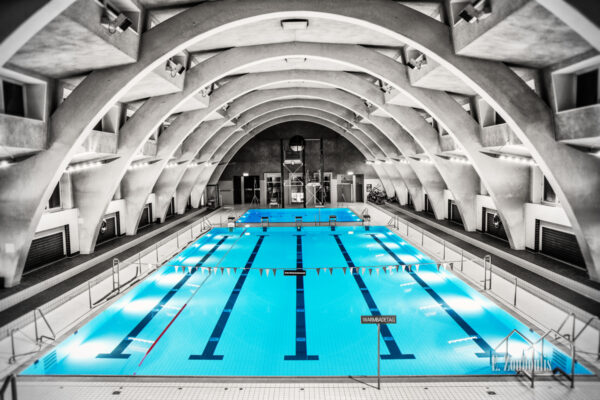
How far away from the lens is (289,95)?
713 inches

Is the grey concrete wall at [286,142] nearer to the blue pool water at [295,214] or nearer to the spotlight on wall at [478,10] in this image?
the blue pool water at [295,214]

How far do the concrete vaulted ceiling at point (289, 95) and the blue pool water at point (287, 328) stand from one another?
116 inches

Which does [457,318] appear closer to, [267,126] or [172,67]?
[172,67]

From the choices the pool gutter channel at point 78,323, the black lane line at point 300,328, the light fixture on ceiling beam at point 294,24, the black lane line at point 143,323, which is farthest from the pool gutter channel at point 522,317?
the pool gutter channel at point 78,323

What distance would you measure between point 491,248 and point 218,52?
34.0 feet

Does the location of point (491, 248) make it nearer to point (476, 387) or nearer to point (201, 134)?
point (476, 387)

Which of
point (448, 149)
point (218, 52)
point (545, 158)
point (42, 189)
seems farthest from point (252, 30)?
point (448, 149)

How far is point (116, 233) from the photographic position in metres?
14.6

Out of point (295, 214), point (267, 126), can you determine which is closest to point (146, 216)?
point (295, 214)

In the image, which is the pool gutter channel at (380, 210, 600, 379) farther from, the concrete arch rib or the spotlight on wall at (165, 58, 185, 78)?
the concrete arch rib

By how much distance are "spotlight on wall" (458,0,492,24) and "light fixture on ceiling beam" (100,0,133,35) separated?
5688 millimetres

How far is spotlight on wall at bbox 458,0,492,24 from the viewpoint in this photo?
6.02m

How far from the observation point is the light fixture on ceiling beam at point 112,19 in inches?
242

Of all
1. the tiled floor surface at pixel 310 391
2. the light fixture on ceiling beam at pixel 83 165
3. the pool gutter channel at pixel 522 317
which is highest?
the light fixture on ceiling beam at pixel 83 165
